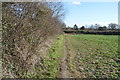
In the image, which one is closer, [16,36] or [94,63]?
[16,36]

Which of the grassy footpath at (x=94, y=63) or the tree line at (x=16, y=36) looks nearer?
the tree line at (x=16, y=36)

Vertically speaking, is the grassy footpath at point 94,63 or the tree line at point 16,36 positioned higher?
the tree line at point 16,36

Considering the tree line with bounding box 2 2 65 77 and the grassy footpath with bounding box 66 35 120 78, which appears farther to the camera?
the grassy footpath with bounding box 66 35 120 78

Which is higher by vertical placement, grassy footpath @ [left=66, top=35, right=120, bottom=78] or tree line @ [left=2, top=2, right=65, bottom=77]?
tree line @ [left=2, top=2, right=65, bottom=77]

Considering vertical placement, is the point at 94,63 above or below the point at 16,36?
below

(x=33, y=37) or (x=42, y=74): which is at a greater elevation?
(x=33, y=37)

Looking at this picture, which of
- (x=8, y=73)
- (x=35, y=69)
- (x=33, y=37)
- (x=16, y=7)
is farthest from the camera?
(x=33, y=37)

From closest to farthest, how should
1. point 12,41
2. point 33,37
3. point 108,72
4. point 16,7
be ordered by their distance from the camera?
1. point 12,41
2. point 16,7
3. point 108,72
4. point 33,37

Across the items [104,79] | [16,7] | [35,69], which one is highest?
[16,7]

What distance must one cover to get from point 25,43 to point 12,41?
2.65 feet

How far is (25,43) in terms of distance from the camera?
580 centimetres

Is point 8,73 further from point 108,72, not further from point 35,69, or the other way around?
point 108,72

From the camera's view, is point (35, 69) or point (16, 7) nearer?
point (16, 7)

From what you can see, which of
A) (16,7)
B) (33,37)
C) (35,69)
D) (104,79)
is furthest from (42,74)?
(16,7)
